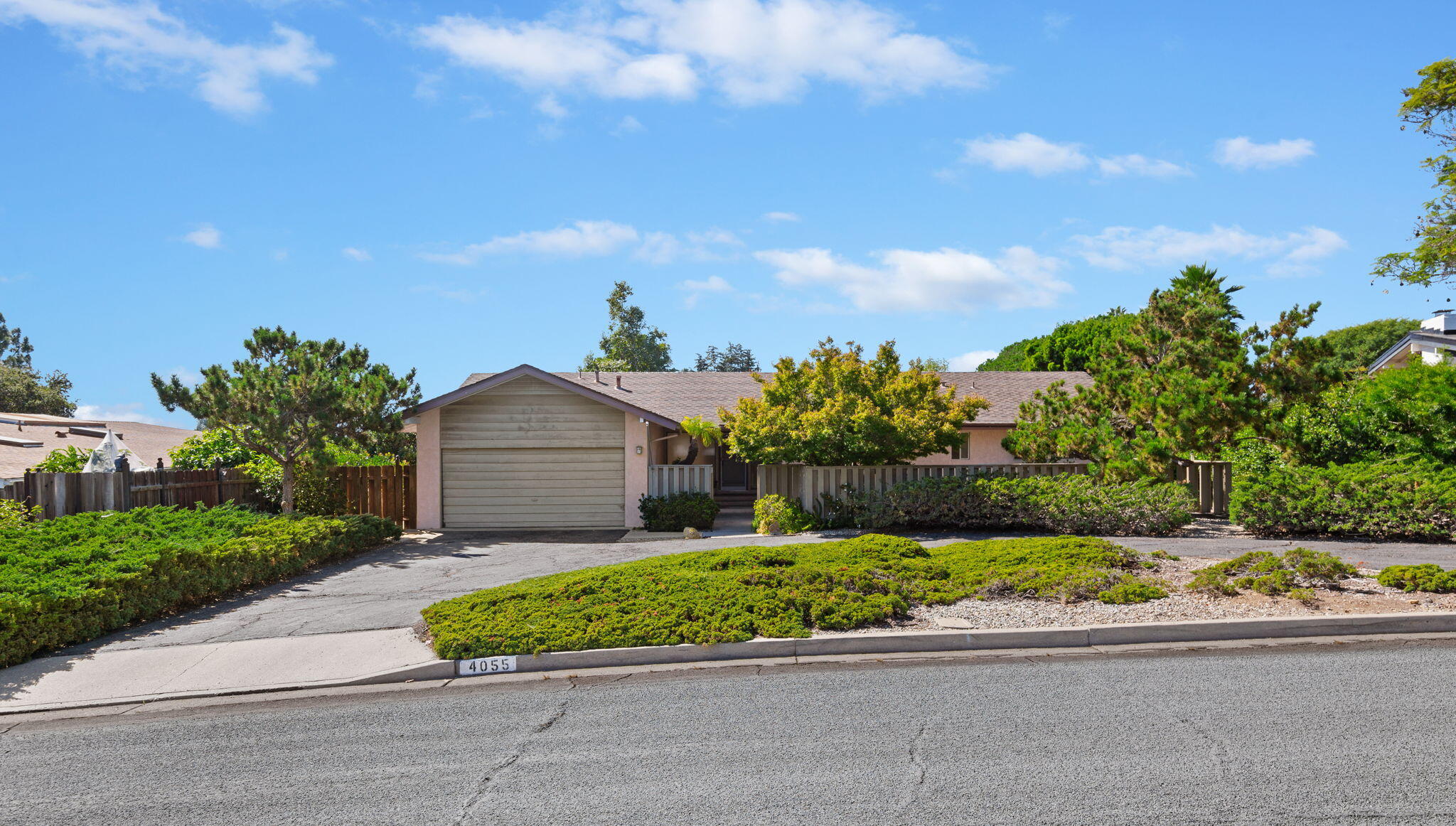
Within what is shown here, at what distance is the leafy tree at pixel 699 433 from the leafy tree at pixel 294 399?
671 cm

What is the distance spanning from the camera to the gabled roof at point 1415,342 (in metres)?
32.2

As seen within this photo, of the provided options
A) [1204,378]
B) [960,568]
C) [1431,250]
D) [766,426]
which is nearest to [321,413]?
[766,426]

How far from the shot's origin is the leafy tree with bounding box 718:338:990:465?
18.3 meters

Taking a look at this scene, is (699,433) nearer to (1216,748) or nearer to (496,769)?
(496,769)

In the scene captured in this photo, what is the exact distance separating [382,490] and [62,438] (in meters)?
11.2

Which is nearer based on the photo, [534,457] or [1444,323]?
[534,457]

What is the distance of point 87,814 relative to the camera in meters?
5.15

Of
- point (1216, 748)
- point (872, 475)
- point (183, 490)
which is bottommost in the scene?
point (1216, 748)

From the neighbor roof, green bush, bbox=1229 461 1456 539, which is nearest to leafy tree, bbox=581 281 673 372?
the neighbor roof

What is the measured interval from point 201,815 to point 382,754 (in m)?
1.11

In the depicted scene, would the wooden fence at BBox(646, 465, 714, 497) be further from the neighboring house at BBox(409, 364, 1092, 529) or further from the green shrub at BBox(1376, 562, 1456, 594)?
the green shrub at BBox(1376, 562, 1456, 594)

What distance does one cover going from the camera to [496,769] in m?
5.62

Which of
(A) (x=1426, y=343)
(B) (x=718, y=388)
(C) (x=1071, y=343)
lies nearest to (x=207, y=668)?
(B) (x=718, y=388)

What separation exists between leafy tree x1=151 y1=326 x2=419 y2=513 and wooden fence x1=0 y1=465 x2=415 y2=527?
0.91 meters
